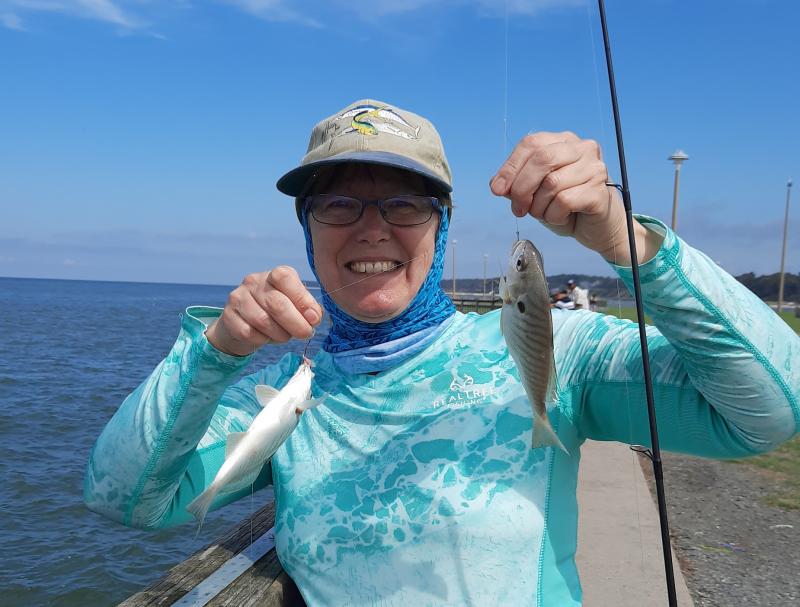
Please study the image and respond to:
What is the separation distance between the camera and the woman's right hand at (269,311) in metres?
1.78

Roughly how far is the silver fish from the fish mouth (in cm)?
47

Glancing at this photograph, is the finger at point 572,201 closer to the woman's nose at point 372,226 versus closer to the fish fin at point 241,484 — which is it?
the woman's nose at point 372,226

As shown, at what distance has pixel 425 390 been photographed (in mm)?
2221

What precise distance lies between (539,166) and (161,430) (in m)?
1.35

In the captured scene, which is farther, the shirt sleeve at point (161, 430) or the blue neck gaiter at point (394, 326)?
the blue neck gaiter at point (394, 326)

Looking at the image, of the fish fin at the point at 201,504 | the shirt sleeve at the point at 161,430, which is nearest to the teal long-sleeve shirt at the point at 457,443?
the shirt sleeve at the point at 161,430

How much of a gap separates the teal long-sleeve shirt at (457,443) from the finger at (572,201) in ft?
0.67

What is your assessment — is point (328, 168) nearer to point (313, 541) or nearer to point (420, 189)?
point (420, 189)

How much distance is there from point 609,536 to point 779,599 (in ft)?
3.75

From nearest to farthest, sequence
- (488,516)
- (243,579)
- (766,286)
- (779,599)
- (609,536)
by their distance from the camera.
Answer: (488,516), (243,579), (779,599), (609,536), (766,286)

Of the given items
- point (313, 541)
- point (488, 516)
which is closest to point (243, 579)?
point (313, 541)

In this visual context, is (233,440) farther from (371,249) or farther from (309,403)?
(371,249)

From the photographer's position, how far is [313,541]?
218 centimetres

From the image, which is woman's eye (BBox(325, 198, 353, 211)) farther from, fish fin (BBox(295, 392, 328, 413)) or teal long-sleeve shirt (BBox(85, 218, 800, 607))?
fish fin (BBox(295, 392, 328, 413))
